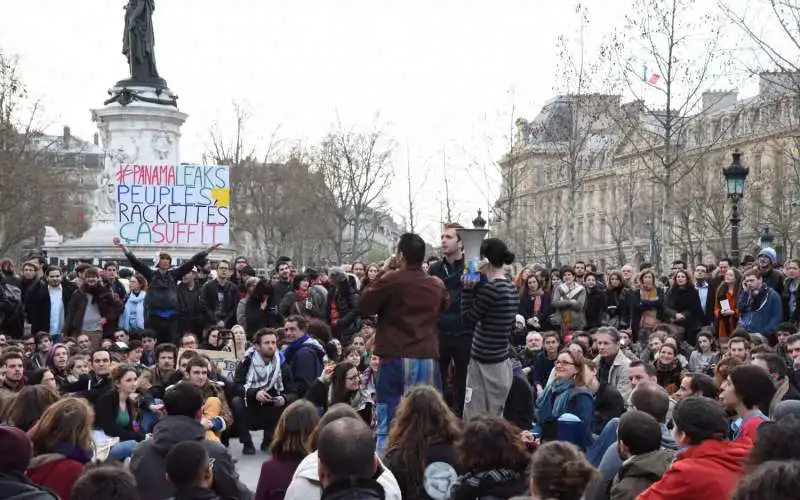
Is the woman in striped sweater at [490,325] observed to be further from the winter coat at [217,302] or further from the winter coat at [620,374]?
the winter coat at [217,302]

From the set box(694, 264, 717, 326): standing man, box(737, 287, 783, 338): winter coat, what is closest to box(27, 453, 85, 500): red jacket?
box(737, 287, 783, 338): winter coat

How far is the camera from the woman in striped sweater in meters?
9.53

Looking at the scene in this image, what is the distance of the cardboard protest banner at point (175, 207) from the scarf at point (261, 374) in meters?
10.4

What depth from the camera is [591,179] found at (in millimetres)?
85375

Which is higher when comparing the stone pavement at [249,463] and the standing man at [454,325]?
the standing man at [454,325]

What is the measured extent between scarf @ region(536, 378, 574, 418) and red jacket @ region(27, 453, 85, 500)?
412cm

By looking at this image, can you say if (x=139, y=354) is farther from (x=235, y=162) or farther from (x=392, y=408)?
(x=235, y=162)

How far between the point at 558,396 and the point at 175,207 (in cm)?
1485

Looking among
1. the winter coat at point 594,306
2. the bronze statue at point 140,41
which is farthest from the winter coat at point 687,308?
the bronze statue at point 140,41

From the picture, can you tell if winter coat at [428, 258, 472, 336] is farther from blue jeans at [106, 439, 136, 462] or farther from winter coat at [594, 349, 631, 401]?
blue jeans at [106, 439, 136, 462]

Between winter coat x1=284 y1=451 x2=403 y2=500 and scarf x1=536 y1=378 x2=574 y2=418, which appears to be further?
scarf x1=536 y1=378 x2=574 y2=418

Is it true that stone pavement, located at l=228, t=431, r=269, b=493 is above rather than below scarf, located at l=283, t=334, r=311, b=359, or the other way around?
below

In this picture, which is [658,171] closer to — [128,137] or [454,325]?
[128,137]

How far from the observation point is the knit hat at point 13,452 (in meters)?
5.51
